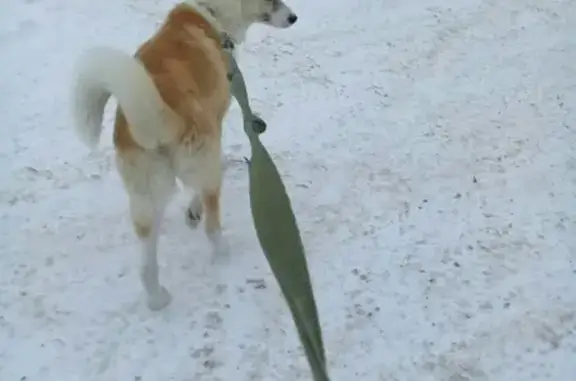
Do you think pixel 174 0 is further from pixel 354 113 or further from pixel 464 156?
pixel 464 156

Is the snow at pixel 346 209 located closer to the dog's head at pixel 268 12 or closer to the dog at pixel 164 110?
the dog at pixel 164 110

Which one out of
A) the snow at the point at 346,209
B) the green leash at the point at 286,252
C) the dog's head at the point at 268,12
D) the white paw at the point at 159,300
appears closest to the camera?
the green leash at the point at 286,252

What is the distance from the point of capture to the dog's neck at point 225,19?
3.17 metres

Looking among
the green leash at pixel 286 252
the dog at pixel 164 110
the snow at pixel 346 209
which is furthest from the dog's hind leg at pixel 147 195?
the green leash at pixel 286 252

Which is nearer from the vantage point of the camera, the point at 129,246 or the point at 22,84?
the point at 129,246

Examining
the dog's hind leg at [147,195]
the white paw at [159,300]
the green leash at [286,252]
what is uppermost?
the green leash at [286,252]

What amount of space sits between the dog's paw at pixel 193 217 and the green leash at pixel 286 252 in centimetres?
178

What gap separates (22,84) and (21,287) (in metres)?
1.55

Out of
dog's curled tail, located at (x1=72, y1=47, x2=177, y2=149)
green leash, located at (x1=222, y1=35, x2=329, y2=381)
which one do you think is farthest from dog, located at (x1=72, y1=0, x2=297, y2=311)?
green leash, located at (x1=222, y1=35, x2=329, y2=381)

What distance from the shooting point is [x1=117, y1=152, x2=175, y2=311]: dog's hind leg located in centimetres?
278

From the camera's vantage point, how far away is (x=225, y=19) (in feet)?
10.8

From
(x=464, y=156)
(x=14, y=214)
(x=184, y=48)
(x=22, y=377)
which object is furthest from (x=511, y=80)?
(x=22, y=377)

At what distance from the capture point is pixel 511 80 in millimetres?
4387

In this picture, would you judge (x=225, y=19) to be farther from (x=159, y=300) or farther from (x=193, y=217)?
(x=159, y=300)
